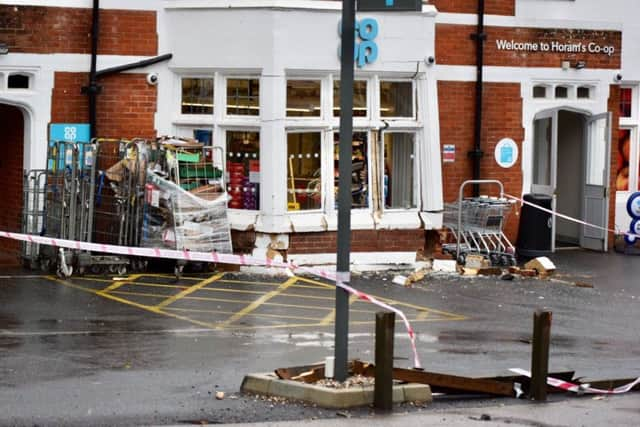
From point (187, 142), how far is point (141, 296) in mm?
3128

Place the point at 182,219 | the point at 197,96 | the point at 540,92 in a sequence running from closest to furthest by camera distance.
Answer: the point at 182,219, the point at 197,96, the point at 540,92

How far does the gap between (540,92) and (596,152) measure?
199 cm

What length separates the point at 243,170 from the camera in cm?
1945

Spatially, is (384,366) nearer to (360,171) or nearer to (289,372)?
(289,372)

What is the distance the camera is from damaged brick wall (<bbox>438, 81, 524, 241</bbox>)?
21.4 metres

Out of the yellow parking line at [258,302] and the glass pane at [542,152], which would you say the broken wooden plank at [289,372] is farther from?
the glass pane at [542,152]

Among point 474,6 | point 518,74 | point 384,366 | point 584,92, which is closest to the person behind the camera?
point 384,366

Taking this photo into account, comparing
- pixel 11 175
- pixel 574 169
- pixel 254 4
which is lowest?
pixel 11 175

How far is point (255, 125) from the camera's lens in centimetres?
1916

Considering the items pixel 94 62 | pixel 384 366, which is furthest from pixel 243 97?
pixel 384 366

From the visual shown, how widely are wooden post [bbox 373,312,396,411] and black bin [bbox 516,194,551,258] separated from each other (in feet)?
38.6

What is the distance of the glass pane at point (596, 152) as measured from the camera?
2328cm

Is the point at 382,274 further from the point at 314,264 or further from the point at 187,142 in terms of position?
the point at 187,142

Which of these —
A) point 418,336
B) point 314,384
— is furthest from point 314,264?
point 314,384
